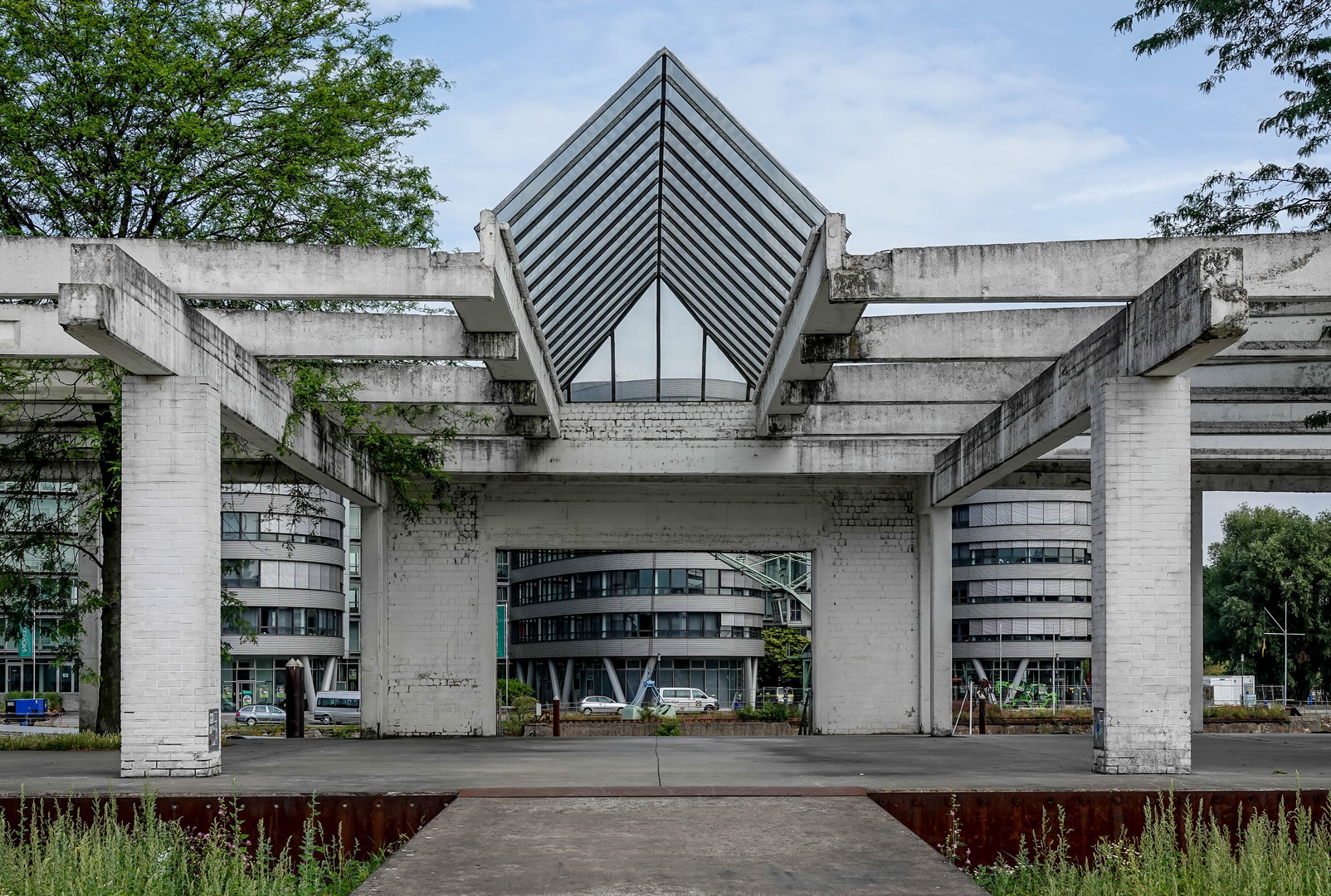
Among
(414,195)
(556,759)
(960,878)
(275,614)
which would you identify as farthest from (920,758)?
(275,614)

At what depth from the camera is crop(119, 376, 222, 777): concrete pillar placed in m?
10.9

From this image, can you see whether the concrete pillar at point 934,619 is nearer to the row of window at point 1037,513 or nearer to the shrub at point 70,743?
the shrub at point 70,743

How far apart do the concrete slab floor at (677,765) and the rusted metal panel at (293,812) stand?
1.20 feet

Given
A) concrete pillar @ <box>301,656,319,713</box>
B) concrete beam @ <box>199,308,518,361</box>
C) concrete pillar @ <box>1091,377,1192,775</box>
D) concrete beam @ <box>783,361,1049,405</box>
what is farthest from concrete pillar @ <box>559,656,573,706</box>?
concrete pillar @ <box>1091,377,1192,775</box>

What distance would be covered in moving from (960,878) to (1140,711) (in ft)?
18.0

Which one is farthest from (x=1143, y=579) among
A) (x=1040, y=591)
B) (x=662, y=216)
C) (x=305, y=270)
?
(x=1040, y=591)

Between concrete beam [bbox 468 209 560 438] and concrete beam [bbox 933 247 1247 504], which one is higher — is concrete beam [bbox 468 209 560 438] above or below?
above

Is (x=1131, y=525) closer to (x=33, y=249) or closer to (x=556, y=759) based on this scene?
(x=556, y=759)

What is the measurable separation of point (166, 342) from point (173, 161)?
291 inches

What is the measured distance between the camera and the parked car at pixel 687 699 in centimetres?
5191

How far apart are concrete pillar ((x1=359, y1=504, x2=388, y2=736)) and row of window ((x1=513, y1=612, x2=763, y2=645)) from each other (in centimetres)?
3850

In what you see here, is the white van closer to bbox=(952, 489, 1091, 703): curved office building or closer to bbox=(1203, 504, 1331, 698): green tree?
bbox=(952, 489, 1091, 703): curved office building

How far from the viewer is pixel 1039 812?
30.1 feet

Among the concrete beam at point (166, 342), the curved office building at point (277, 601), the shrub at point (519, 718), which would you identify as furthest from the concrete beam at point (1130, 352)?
the curved office building at point (277, 601)
